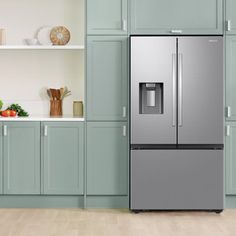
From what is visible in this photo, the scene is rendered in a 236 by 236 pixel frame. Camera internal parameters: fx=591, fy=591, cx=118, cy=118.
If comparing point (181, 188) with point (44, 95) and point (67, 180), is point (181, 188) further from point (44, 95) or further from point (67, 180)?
point (44, 95)

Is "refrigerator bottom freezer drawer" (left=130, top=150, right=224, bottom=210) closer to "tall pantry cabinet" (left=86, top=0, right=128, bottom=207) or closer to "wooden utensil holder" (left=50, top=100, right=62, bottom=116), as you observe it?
"tall pantry cabinet" (left=86, top=0, right=128, bottom=207)

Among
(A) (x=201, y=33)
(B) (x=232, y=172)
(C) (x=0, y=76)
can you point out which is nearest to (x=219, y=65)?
(A) (x=201, y=33)

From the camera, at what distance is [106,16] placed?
566 centimetres

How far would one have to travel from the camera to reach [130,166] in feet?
18.4

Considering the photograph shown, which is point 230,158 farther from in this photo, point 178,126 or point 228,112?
point 178,126

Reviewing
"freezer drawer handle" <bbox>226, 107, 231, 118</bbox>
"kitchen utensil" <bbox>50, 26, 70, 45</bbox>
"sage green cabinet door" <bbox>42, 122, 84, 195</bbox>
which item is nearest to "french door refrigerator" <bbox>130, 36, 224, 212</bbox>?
"freezer drawer handle" <bbox>226, 107, 231, 118</bbox>

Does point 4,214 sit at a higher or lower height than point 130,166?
lower

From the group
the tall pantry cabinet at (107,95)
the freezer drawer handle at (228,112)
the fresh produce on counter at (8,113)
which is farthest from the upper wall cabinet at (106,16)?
the freezer drawer handle at (228,112)

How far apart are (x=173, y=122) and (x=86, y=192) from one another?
1085mm

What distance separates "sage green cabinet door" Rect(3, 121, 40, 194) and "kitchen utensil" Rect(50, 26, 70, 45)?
0.92 metres

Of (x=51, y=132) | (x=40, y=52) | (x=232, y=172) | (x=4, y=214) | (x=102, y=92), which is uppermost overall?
(x=40, y=52)

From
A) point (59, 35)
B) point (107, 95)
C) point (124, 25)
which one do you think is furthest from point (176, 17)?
point (59, 35)

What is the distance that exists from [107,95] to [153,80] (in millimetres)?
468

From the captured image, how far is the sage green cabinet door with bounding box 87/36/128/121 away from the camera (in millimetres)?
5648
